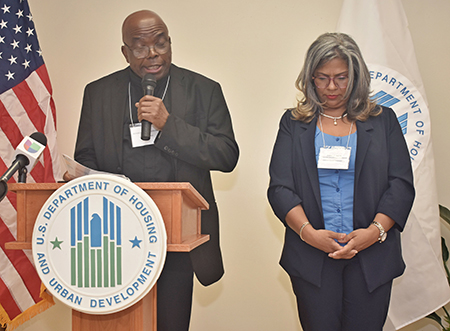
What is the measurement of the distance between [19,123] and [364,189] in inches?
85.1

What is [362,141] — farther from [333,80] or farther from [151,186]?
[151,186]

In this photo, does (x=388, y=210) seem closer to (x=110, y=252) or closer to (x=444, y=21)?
(x=110, y=252)

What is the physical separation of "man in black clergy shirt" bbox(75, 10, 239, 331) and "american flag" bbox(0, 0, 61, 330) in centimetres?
67

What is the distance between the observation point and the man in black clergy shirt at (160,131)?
6.77ft

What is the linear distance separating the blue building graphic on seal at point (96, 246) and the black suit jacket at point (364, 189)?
0.80 meters

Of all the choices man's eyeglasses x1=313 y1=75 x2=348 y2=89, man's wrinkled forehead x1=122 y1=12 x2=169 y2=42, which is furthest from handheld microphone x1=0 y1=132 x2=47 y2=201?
man's eyeglasses x1=313 y1=75 x2=348 y2=89

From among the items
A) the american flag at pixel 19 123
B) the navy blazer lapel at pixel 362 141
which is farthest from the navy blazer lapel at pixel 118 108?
the navy blazer lapel at pixel 362 141

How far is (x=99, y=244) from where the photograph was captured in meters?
1.31

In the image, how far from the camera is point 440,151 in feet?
9.86

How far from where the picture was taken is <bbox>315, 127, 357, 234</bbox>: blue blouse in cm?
184

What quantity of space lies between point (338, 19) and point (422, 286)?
5.93 ft

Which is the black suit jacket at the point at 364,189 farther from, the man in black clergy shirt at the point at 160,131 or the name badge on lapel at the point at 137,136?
the name badge on lapel at the point at 137,136

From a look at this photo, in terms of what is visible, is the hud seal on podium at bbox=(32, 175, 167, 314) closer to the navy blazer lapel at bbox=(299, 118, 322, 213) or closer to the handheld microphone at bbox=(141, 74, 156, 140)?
the handheld microphone at bbox=(141, 74, 156, 140)

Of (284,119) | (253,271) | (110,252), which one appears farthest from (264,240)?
(110,252)
